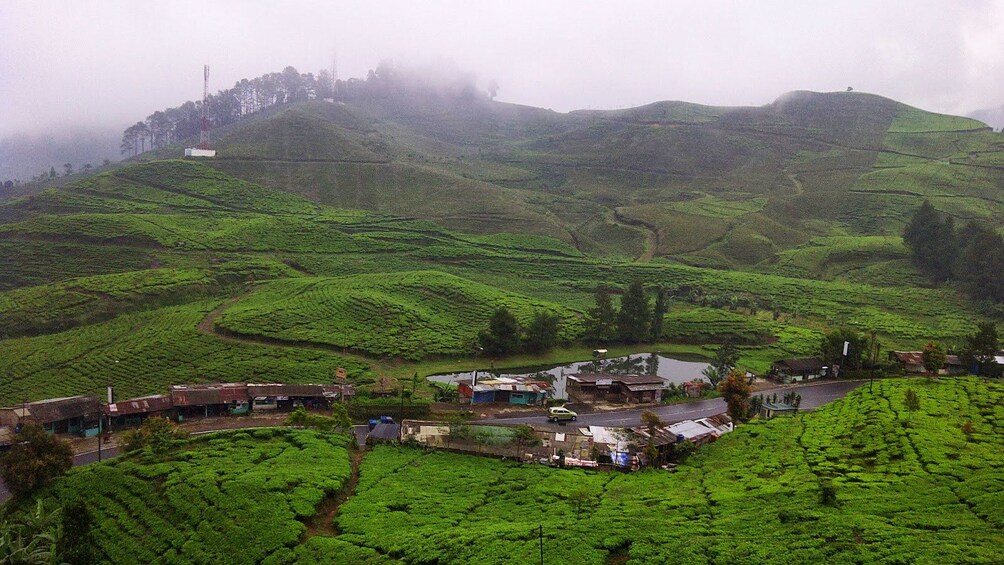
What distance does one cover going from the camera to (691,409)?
42719mm

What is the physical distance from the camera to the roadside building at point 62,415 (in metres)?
33.9

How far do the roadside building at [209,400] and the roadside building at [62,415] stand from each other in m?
4.20

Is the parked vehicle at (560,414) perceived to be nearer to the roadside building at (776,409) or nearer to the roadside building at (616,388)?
the roadside building at (616,388)

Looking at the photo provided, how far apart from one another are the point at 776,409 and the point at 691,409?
5511mm

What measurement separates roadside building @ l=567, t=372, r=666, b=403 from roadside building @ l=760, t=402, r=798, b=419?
23.5ft

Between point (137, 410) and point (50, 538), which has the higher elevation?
point (50, 538)

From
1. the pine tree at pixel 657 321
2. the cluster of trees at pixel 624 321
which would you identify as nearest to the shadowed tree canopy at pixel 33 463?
the cluster of trees at pixel 624 321

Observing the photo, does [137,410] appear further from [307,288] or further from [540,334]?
[540,334]

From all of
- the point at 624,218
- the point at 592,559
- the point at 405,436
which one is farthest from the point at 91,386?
the point at 624,218

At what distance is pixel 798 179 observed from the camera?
140 m

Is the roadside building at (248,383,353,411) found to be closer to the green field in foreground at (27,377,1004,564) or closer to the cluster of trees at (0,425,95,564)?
the green field in foreground at (27,377,1004,564)

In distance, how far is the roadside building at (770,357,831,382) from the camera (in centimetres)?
5075

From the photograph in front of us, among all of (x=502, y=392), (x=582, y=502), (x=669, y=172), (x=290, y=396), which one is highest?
(x=669, y=172)

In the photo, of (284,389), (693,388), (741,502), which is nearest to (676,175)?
(693,388)
